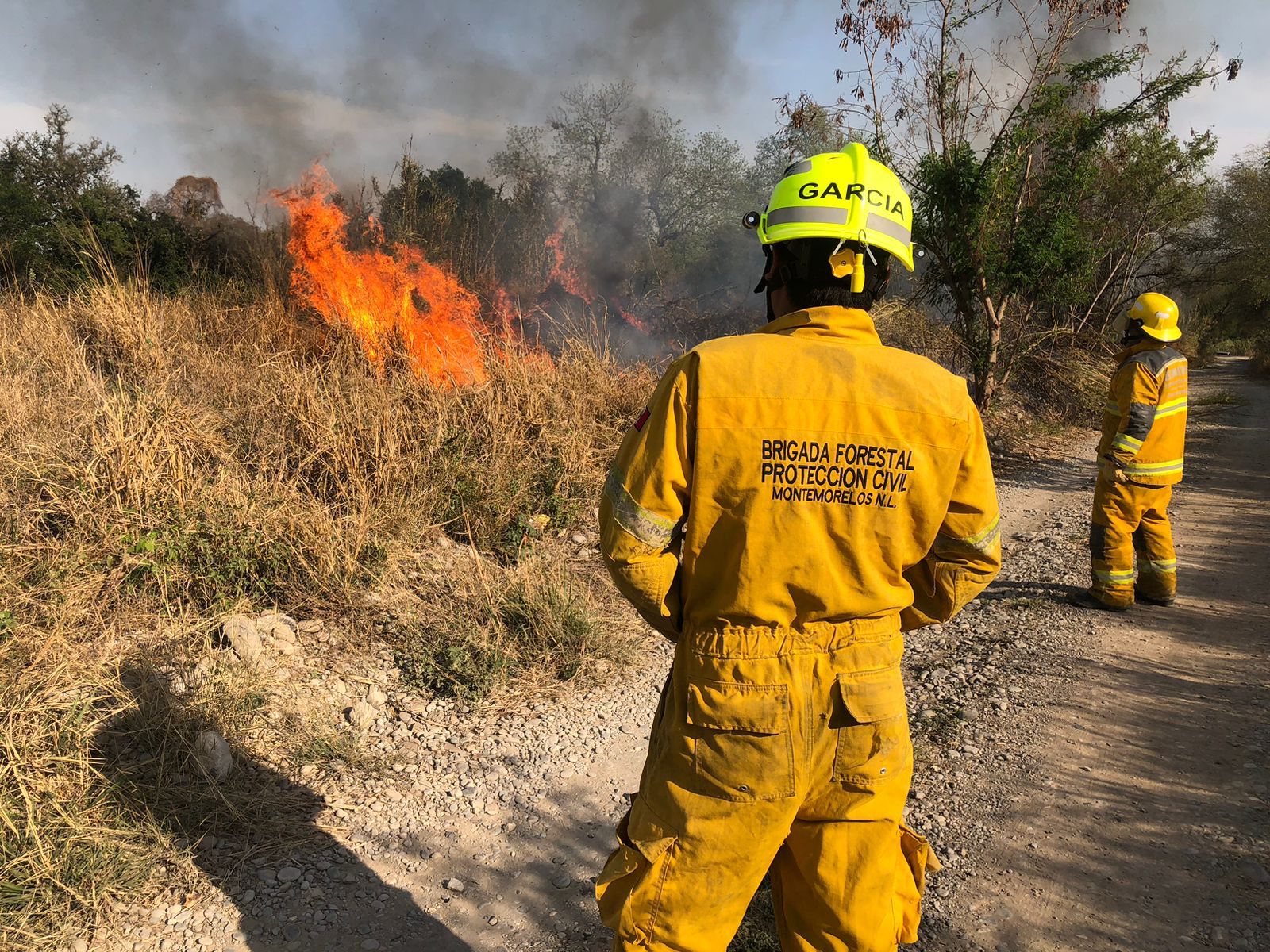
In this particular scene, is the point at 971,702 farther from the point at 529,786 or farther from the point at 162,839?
the point at 162,839

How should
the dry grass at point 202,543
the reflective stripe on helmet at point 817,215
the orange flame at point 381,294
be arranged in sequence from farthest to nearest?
the orange flame at point 381,294, the dry grass at point 202,543, the reflective stripe on helmet at point 817,215

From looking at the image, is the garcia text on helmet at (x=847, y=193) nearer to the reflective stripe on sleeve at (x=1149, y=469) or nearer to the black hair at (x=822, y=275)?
the black hair at (x=822, y=275)

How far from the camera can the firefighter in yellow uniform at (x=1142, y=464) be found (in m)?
4.80

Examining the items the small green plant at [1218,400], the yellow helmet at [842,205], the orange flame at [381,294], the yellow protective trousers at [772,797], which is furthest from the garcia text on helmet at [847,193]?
the small green plant at [1218,400]

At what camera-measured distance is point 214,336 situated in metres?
7.30

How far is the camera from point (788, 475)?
145 cm

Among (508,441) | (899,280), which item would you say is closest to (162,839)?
(508,441)

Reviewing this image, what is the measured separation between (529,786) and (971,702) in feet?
7.14

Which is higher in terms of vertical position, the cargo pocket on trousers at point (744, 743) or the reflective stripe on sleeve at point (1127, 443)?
the reflective stripe on sleeve at point (1127, 443)

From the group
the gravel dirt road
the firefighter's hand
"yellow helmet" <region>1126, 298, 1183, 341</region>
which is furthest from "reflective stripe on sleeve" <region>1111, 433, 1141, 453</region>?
the gravel dirt road

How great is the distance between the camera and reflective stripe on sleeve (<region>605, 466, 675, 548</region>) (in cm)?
148

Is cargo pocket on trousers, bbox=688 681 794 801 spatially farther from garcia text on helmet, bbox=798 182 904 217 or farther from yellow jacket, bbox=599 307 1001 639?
garcia text on helmet, bbox=798 182 904 217

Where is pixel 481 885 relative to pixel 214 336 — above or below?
below

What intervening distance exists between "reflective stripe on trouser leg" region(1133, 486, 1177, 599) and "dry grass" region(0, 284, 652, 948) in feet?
11.6
